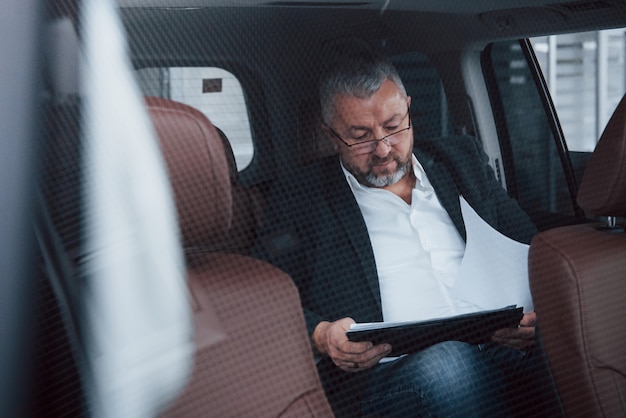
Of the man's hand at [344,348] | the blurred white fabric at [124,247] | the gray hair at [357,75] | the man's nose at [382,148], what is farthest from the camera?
the man's nose at [382,148]

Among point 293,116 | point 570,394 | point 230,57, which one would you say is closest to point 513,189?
point 570,394

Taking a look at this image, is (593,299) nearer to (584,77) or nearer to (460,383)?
(460,383)

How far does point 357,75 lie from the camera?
120 centimetres

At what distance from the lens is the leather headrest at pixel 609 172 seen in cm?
114

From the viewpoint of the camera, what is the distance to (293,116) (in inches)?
39.8

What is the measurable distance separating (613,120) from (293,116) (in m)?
0.50

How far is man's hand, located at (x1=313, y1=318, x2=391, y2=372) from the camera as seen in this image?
39.2 inches

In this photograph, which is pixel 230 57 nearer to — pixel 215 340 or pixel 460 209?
pixel 215 340

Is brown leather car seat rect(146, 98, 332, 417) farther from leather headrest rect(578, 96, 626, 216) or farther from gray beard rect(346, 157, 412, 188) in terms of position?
leather headrest rect(578, 96, 626, 216)

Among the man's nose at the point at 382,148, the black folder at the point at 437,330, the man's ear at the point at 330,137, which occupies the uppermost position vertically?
the man's ear at the point at 330,137

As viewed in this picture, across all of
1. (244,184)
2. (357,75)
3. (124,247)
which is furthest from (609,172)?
(124,247)

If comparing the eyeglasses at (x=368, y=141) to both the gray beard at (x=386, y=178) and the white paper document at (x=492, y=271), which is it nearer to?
the gray beard at (x=386, y=178)

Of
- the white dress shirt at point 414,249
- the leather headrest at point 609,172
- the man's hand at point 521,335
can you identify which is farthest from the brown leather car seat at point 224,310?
the leather headrest at point 609,172

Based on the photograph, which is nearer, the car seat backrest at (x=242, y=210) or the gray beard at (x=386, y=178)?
A: the car seat backrest at (x=242, y=210)
